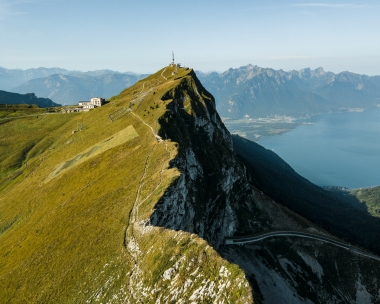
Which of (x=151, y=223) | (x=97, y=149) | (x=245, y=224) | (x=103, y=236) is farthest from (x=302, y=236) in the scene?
(x=97, y=149)

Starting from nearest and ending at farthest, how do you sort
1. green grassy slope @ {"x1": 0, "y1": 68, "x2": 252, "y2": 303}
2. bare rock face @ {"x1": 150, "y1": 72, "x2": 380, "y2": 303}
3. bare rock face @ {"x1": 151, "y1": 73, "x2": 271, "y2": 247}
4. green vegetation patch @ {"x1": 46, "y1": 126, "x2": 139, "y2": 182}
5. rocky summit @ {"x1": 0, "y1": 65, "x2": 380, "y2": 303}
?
1. green grassy slope @ {"x1": 0, "y1": 68, "x2": 252, "y2": 303}
2. rocky summit @ {"x1": 0, "y1": 65, "x2": 380, "y2": 303}
3. bare rock face @ {"x1": 151, "y1": 73, "x2": 271, "y2": 247}
4. bare rock face @ {"x1": 150, "y1": 72, "x2": 380, "y2": 303}
5. green vegetation patch @ {"x1": 46, "y1": 126, "x2": 139, "y2": 182}

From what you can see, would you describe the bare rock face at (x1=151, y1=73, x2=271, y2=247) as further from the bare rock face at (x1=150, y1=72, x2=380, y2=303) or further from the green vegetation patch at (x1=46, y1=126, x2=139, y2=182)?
the green vegetation patch at (x1=46, y1=126, x2=139, y2=182)

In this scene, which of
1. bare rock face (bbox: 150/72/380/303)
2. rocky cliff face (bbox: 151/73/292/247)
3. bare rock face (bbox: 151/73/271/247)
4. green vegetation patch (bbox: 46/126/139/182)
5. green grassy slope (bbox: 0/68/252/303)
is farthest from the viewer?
green vegetation patch (bbox: 46/126/139/182)

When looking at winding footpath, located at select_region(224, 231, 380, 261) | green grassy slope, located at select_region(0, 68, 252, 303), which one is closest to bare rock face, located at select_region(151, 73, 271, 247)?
winding footpath, located at select_region(224, 231, 380, 261)

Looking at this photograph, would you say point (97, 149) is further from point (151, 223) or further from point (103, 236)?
point (151, 223)

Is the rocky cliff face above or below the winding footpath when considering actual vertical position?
above
